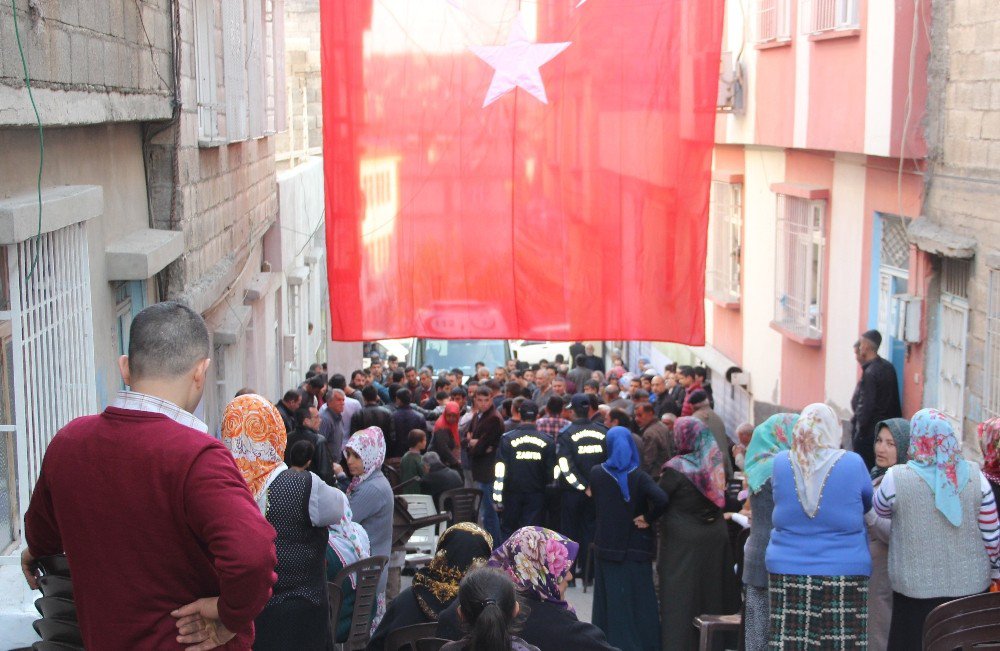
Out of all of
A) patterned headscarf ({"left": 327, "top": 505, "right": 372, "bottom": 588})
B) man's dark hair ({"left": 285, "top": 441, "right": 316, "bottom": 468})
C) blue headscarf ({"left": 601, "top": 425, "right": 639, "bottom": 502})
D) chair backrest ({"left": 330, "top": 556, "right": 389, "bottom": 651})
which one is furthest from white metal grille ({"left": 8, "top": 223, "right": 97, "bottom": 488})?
blue headscarf ({"left": 601, "top": 425, "right": 639, "bottom": 502})

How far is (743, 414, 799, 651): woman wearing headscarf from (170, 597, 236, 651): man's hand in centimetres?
414

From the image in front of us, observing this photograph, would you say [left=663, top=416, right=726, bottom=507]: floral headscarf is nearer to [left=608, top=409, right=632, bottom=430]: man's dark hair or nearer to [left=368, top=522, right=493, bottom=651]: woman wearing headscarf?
[left=608, top=409, right=632, bottom=430]: man's dark hair

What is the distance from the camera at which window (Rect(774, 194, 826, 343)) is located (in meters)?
15.0

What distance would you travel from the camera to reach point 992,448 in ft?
20.6

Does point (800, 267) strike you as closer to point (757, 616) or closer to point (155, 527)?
point (757, 616)

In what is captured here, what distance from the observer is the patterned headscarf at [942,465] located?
6.03 metres

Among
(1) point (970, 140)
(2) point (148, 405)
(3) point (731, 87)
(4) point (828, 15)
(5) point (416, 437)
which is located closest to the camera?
(2) point (148, 405)

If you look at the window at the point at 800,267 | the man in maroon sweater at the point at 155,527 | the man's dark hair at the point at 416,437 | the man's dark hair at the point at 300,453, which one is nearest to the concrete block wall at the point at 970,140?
the window at the point at 800,267

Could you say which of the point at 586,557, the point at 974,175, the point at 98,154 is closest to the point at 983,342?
the point at 974,175

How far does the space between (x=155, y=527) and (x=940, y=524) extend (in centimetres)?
419

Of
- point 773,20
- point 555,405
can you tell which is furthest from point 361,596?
point 773,20

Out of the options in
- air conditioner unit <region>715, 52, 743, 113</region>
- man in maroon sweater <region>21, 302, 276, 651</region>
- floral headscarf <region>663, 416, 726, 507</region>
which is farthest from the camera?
air conditioner unit <region>715, 52, 743, 113</region>

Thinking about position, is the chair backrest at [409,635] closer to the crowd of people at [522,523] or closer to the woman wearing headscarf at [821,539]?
the crowd of people at [522,523]

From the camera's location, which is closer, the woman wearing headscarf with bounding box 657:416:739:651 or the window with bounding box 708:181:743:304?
the woman wearing headscarf with bounding box 657:416:739:651
